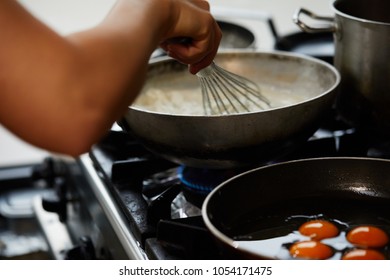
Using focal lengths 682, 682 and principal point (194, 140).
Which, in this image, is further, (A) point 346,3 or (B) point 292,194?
(A) point 346,3

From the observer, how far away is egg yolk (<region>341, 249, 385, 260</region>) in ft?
2.33

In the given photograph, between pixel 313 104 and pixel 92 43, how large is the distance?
0.39m

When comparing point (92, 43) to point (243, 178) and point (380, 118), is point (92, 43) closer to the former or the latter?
point (243, 178)

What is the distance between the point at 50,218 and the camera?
129cm

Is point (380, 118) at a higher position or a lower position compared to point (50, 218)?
higher

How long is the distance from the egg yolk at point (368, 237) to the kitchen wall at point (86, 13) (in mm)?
1285

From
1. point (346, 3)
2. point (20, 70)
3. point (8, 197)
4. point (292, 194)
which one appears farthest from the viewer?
point (8, 197)

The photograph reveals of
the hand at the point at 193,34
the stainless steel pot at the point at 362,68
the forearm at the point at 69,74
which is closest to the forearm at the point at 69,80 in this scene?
the forearm at the point at 69,74

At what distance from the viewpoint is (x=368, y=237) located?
2.42 feet

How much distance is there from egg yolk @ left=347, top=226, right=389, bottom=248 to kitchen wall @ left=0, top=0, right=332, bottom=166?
128 cm

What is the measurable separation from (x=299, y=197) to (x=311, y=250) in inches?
5.1

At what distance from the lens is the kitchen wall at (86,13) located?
2.08m

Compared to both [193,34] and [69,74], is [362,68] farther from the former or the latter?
[69,74]
